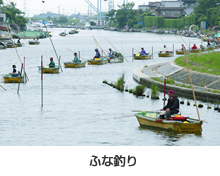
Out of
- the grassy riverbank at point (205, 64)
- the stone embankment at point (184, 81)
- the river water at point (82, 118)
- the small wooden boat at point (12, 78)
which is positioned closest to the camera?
the river water at point (82, 118)

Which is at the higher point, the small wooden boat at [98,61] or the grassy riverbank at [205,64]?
the grassy riverbank at [205,64]

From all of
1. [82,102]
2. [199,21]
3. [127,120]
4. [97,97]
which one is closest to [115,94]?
[97,97]

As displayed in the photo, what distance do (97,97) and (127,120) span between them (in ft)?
27.4

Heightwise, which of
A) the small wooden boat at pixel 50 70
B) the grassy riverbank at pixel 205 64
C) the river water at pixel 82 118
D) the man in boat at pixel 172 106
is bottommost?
the river water at pixel 82 118

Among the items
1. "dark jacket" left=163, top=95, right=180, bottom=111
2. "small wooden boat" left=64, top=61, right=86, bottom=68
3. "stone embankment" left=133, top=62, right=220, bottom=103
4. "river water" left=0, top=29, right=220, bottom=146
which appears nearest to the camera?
"river water" left=0, top=29, right=220, bottom=146

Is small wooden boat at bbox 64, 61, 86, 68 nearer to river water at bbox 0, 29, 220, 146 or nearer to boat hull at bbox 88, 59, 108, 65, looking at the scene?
boat hull at bbox 88, 59, 108, 65

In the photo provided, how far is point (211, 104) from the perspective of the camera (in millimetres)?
28375

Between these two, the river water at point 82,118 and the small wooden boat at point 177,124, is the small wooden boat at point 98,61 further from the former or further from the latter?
the small wooden boat at point 177,124

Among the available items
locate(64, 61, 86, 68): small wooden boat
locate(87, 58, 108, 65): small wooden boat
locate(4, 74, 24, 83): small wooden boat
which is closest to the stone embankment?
locate(4, 74, 24, 83): small wooden boat

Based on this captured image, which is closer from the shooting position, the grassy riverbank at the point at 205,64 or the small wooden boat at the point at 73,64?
the grassy riverbank at the point at 205,64

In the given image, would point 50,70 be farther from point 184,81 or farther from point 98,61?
point 184,81

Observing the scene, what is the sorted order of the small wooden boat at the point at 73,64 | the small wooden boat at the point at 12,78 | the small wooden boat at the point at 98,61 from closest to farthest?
the small wooden boat at the point at 12,78, the small wooden boat at the point at 73,64, the small wooden boat at the point at 98,61

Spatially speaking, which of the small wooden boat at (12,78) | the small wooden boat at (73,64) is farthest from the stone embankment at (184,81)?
the small wooden boat at (73,64)

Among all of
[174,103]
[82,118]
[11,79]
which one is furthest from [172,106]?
[11,79]
